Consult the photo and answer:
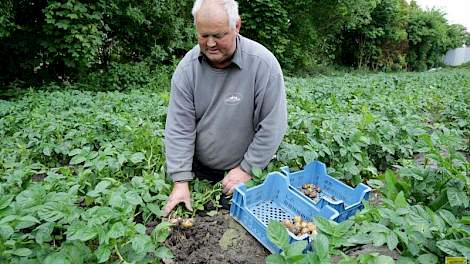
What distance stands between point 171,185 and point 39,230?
1010 mm

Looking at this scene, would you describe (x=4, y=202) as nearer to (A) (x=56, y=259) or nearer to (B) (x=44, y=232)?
(B) (x=44, y=232)

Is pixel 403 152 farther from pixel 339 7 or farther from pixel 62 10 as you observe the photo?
pixel 339 7

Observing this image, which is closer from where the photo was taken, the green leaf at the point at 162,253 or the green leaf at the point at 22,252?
the green leaf at the point at 22,252

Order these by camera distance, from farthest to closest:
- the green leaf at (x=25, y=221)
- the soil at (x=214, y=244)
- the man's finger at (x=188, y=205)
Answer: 1. the man's finger at (x=188, y=205)
2. the soil at (x=214, y=244)
3. the green leaf at (x=25, y=221)

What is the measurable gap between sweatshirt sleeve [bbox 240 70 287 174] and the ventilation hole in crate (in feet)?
0.88

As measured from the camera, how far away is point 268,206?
240cm

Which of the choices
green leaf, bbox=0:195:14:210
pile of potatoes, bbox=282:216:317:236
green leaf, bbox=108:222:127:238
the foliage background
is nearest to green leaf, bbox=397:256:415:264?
pile of potatoes, bbox=282:216:317:236

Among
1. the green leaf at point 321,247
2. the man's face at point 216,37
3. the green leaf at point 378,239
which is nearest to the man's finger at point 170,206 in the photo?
the man's face at point 216,37

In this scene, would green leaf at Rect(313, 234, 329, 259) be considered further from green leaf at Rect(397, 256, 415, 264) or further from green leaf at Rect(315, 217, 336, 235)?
green leaf at Rect(397, 256, 415, 264)

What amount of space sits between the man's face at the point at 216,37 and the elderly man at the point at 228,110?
2 cm

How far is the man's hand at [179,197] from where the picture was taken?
2.14 m

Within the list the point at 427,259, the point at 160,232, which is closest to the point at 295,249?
the point at 427,259

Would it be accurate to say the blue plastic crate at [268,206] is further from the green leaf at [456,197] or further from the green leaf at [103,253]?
the green leaf at [103,253]

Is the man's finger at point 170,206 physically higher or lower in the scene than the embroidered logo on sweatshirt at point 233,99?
lower
